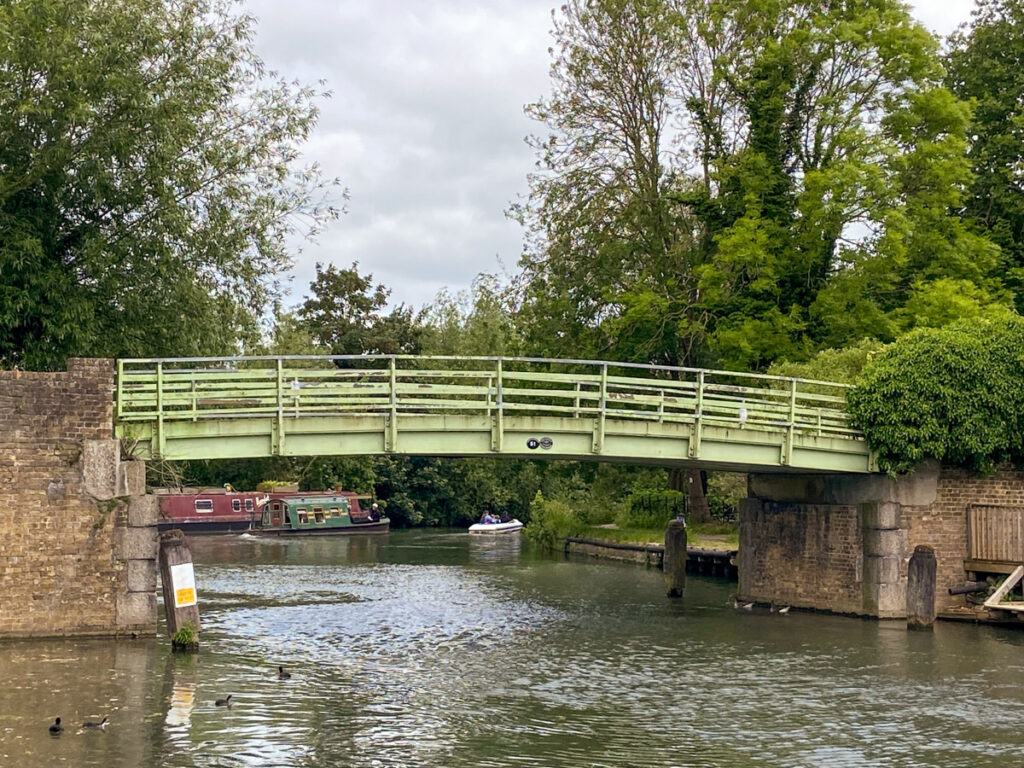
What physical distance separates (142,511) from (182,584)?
59.8 inches

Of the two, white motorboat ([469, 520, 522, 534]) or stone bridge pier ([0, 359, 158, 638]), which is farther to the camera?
white motorboat ([469, 520, 522, 534])

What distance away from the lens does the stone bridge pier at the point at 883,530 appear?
91.9ft

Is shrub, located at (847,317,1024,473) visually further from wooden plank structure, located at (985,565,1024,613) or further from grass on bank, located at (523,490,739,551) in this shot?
grass on bank, located at (523,490,739,551)

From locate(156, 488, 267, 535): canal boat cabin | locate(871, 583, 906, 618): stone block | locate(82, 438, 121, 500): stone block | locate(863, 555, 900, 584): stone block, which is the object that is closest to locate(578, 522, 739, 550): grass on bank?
locate(863, 555, 900, 584): stone block

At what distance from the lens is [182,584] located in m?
23.1

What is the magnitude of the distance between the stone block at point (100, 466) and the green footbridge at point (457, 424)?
40 centimetres

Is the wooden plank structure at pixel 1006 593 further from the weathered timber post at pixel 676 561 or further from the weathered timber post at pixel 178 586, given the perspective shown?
the weathered timber post at pixel 178 586

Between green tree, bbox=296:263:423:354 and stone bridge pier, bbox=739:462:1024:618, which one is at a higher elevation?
green tree, bbox=296:263:423:354

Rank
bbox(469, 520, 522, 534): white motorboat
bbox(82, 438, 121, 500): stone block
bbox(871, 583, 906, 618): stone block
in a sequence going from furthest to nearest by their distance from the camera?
bbox(469, 520, 522, 534): white motorboat < bbox(871, 583, 906, 618): stone block < bbox(82, 438, 121, 500): stone block

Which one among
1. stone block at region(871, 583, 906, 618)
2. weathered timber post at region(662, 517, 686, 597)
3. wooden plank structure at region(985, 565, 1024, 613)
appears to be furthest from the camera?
weathered timber post at region(662, 517, 686, 597)

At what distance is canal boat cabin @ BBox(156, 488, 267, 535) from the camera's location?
61750 millimetres

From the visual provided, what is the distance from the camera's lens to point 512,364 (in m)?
49.3

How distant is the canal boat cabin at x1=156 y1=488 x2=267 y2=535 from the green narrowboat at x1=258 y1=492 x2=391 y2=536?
91 cm

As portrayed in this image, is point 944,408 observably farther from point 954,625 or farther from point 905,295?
point 905,295
